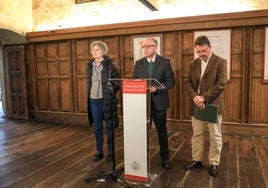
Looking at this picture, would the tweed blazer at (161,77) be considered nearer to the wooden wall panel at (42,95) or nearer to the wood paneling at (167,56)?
the wood paneling at (167,56)

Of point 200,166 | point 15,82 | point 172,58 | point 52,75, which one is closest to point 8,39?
point 15,82

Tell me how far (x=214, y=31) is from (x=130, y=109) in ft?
9.49

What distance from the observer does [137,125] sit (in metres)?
2.80

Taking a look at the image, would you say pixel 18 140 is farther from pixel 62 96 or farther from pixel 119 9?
pixel 119 9

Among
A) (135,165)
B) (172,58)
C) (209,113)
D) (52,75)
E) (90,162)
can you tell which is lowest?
(90,162)

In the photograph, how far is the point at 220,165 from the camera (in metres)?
3.45

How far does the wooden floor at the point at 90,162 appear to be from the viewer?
3.01 metres

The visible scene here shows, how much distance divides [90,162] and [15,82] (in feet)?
14.2

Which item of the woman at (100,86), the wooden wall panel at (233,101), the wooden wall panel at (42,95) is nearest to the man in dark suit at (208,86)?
the woman at (100,86)

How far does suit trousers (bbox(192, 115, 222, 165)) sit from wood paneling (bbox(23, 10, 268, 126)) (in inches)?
79.6

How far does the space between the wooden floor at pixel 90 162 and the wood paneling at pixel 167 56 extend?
0.65 metres

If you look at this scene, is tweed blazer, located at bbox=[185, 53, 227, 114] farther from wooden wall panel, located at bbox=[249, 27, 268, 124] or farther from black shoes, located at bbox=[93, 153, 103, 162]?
wooden wall panel, located at bbox=[249, 27, 268, 124]

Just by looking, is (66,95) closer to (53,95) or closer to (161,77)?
(53,95)

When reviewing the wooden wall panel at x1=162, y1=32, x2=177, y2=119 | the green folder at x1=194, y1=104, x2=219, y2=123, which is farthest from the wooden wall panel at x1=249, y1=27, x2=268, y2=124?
the green folder at x1=194, y1=104, x2=219, y2=123
